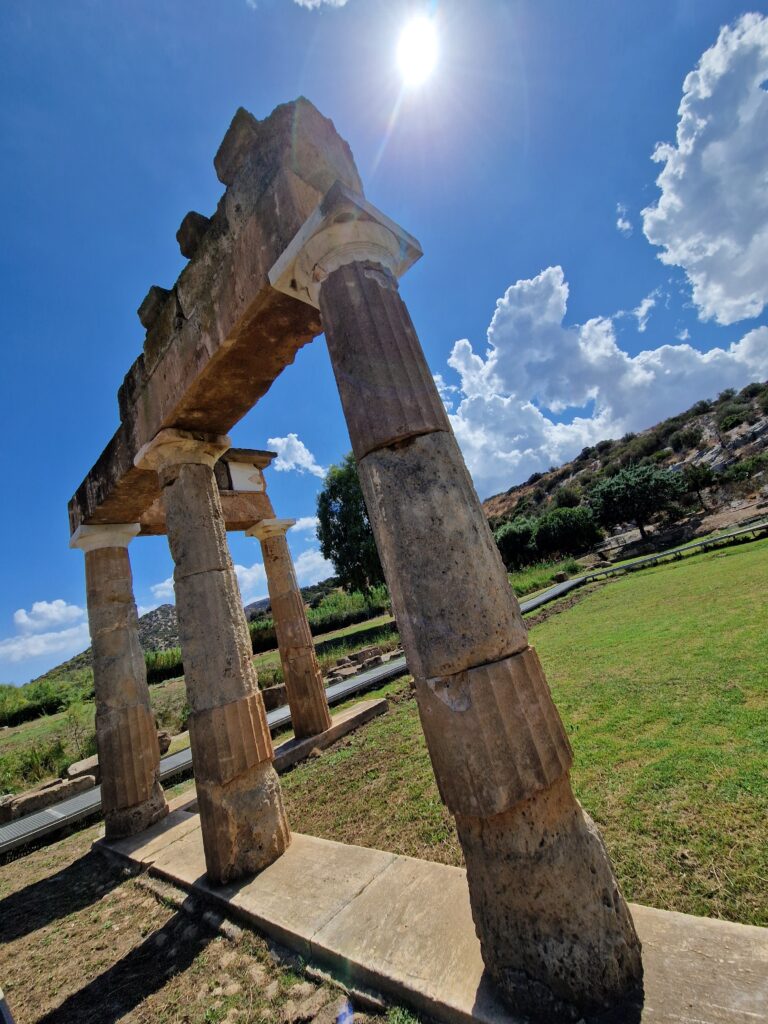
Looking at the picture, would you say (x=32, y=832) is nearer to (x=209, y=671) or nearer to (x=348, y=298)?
(x=209, y=671)

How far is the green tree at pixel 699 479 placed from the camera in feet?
104

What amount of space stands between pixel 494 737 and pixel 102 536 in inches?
237

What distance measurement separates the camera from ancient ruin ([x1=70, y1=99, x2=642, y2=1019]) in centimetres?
188

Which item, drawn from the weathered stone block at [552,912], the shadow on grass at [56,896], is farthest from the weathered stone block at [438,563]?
the shadow on grass at [56,896]

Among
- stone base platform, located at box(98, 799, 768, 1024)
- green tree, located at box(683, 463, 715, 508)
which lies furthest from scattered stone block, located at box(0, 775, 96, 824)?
green tree, located at box(683, 463, 715, 508)

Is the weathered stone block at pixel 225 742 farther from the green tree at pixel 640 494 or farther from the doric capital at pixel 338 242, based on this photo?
the green tree at pixel 640 494

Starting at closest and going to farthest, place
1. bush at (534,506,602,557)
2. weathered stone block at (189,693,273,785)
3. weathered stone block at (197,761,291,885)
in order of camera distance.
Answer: weathered stone block at (197,761,291,885), weathered stone block at (189,693,273,785), bush at (534,506,602,557)

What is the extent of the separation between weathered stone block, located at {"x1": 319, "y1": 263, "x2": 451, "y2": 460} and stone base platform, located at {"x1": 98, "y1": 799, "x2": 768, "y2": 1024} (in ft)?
7.93

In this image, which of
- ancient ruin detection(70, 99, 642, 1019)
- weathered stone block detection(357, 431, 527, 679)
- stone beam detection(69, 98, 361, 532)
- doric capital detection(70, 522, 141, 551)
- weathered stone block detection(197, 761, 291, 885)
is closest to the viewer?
ancient ruin detection(70, 99, 642, 1019)

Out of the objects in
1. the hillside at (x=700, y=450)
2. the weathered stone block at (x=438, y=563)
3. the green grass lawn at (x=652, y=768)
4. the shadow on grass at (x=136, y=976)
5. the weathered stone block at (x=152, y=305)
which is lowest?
the shadow on grass at (x=136, y=976)

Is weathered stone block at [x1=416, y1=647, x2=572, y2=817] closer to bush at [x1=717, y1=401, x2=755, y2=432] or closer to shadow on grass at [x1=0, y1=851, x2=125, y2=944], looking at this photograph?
shadow on grass at [x1=0, y1=851, x2=125, y2=944]

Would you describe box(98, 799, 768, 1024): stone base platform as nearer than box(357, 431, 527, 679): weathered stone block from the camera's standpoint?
Yes

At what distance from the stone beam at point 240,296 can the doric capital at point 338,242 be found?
288mm

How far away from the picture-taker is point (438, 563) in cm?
207
